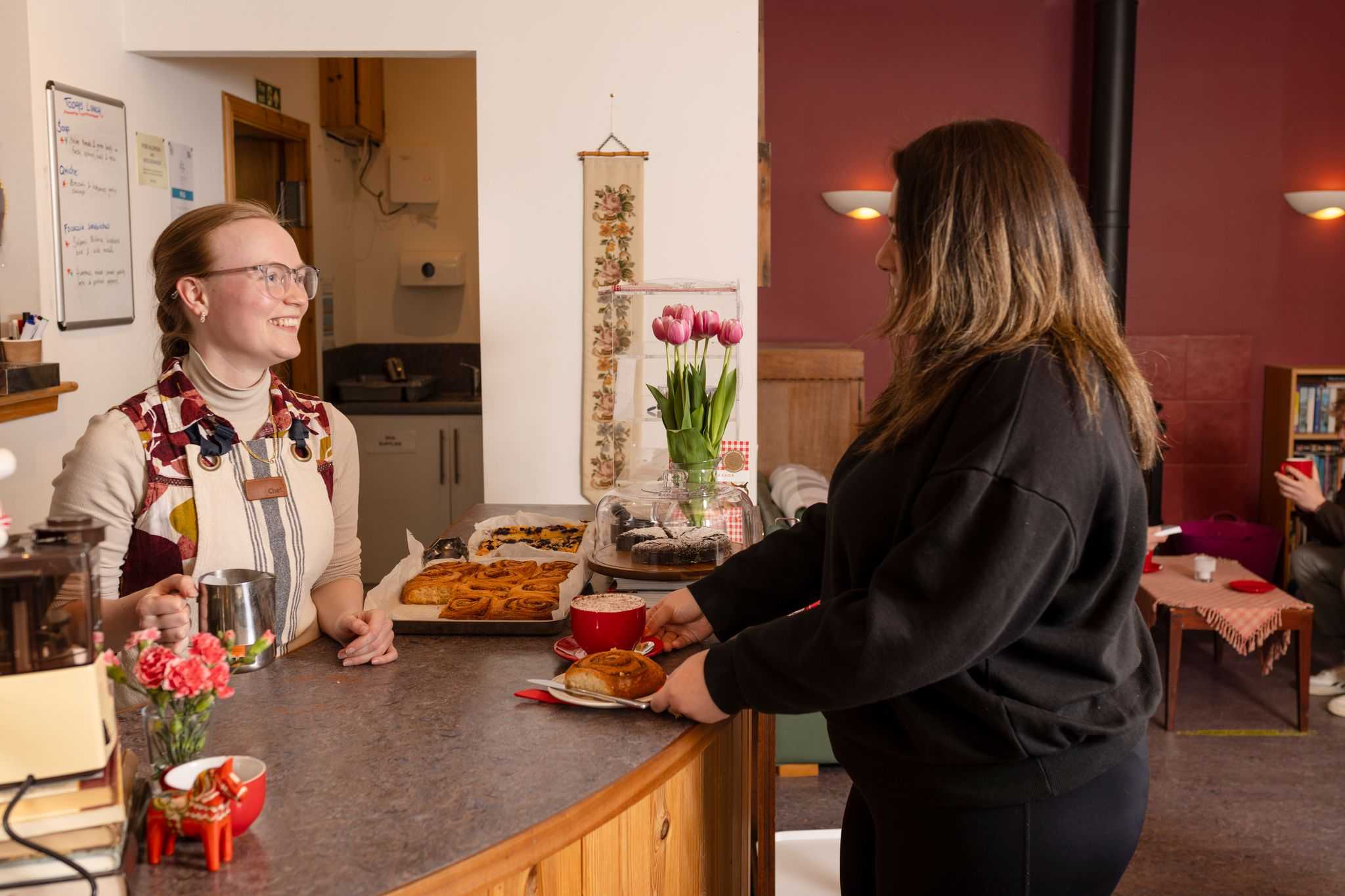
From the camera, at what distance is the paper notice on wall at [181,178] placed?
4133 millimetres

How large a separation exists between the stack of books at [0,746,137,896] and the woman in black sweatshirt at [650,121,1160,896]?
2.09ft

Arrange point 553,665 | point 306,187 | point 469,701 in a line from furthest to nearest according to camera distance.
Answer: point 306,187 → point 553,665 → point 469,701

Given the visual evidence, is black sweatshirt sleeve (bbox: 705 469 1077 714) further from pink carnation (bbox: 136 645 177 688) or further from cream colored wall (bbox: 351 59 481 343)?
cream colored wall (bbox: 351 59 481 343)

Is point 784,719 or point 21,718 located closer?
point 21,718

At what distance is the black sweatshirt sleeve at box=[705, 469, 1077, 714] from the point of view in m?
1.20

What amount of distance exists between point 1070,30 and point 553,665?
5.28 metres

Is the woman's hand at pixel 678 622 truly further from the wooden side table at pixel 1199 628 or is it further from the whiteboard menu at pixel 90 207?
the wooden side table at pixel 1199 628

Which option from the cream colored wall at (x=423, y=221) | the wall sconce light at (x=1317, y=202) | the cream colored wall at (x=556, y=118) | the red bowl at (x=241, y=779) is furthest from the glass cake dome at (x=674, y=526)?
the wall sconce light at (x=1317, y=202)

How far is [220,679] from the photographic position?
47.2 inches

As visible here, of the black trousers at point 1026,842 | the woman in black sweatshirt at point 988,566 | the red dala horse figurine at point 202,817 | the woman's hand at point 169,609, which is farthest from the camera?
the woman's hand at point 169,609

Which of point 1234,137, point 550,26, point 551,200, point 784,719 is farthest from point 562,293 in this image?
point 1234,137

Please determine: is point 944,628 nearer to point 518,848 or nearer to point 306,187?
point 518,848

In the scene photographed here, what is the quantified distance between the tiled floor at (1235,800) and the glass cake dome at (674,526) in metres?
1.51

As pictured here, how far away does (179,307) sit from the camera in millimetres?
1908
